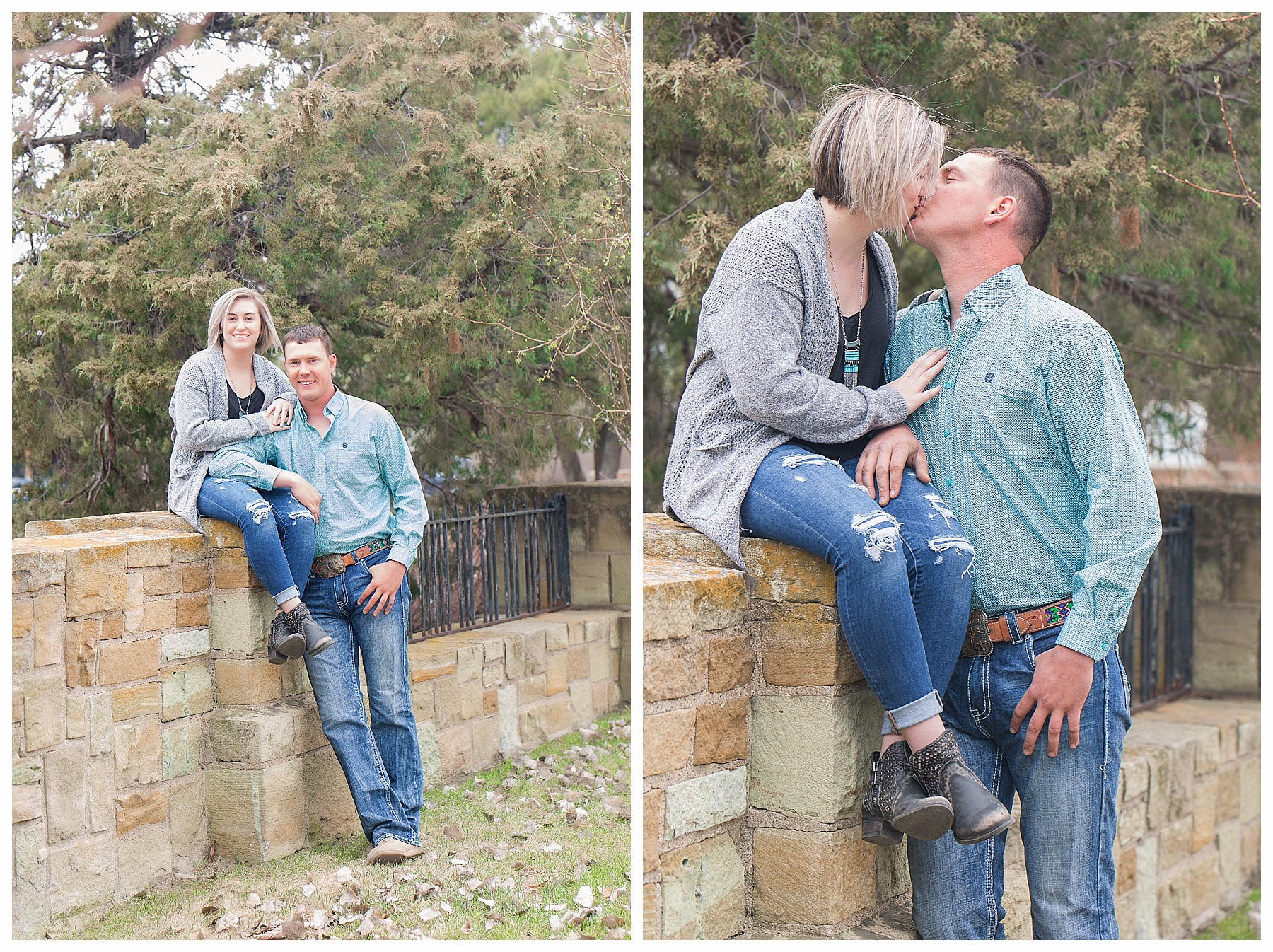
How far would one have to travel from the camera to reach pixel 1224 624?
19.6 feet

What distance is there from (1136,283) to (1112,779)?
173 inches

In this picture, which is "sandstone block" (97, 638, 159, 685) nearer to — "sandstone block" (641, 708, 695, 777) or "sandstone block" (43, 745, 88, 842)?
"sandstone block" (43, 745, 88, 842)

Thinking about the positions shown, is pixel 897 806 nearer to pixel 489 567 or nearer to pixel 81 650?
pixel 81 650

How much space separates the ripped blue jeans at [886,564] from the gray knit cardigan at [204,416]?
187 cm

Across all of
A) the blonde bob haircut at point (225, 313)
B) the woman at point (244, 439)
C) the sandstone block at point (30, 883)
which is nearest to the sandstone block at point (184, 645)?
the woman at point (244, 439)

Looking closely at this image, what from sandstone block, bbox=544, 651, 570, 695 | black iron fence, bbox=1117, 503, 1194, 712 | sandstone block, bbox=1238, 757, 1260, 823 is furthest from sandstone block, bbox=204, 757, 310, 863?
sandstone block, bbox=1238, 757, 1260, 823

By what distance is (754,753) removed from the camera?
2301 millimetres

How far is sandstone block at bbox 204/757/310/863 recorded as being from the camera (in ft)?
11.5

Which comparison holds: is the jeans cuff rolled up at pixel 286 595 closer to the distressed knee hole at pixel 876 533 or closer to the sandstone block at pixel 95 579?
the sandstone block at pixel 95 579

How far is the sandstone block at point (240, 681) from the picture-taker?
139 inches

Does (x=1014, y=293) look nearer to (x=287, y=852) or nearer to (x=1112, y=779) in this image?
(x=1112, y=779)

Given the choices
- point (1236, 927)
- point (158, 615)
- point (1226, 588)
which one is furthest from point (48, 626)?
point (1226, 588)

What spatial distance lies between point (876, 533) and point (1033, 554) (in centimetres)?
39
